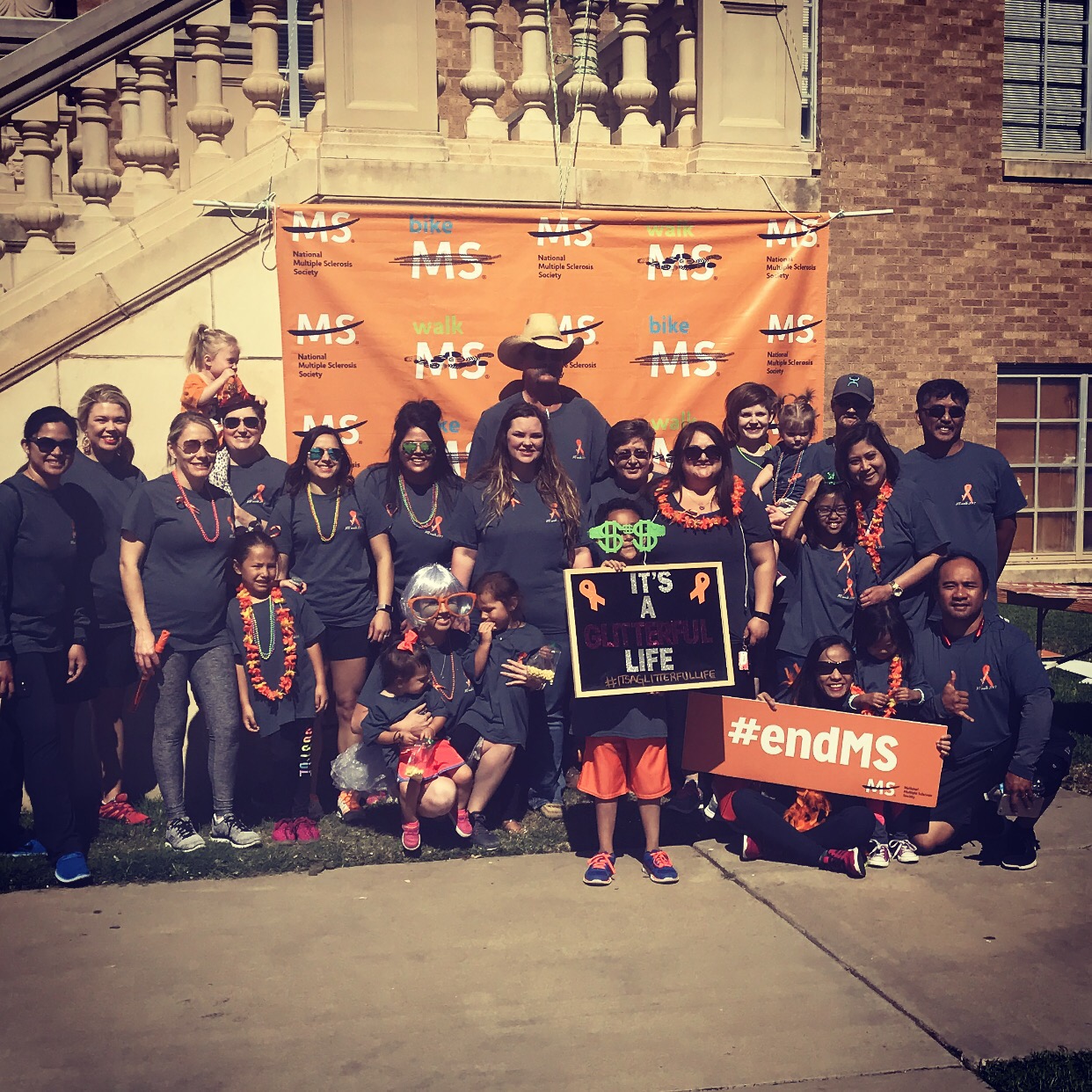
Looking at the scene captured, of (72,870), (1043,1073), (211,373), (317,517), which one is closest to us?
(1043,1073)

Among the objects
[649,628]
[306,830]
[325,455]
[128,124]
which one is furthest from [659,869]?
[128,124]

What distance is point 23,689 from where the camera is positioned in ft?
19.9

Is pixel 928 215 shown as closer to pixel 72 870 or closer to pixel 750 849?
pixel 750 849

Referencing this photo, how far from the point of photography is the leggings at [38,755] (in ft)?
19.7

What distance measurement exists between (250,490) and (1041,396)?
9.70m

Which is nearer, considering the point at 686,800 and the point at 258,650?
the point at 258,650

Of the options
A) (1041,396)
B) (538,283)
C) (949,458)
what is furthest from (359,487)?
(1041,396)

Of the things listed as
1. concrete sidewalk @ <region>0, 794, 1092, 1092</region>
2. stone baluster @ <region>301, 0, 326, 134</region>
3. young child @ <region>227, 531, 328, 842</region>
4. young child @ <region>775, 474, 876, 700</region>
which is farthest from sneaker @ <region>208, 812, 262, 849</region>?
stone baluster @ <region>301, 0, 326, 134</region>

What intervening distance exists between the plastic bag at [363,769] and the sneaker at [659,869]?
130 centimetres

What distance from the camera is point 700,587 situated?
19.9ft

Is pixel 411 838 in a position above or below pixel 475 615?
below

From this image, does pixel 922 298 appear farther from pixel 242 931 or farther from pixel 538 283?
pixel 242 931

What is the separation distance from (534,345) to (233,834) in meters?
2.86

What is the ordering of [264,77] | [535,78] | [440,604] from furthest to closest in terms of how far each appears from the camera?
1. [535,78]
2. [264,77]
3. [440,604]
